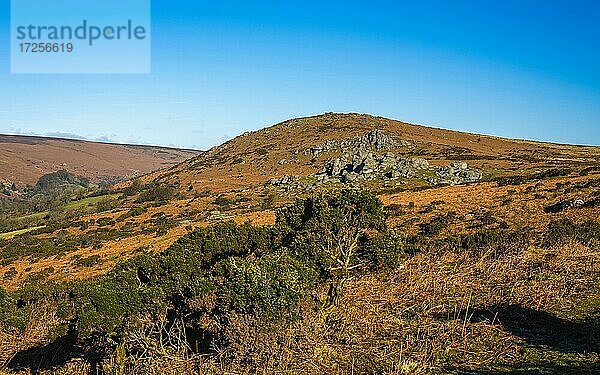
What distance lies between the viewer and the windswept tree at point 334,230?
10.3 metres

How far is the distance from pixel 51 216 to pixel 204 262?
74380mm

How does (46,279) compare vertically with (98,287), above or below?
below

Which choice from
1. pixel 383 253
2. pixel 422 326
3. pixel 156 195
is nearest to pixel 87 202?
pixel 156 195

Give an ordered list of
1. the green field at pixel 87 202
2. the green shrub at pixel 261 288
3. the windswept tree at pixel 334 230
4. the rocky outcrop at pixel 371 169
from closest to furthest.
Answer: the green shrub at pixel 261 288 → the windswept tree at pixel 334 230 → the rocky outcrop at pixel 371 169 → the green field at pixel 87 202

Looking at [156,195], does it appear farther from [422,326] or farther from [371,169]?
[422,326]

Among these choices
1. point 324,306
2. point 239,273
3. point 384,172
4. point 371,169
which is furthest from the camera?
point 371,169

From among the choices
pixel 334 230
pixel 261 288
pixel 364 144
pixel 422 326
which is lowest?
Answer: pixel 422 326

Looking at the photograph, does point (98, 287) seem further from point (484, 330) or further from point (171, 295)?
point (484, 330)

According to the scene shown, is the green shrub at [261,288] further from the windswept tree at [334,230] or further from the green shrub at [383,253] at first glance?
the green shrub at [383,253]

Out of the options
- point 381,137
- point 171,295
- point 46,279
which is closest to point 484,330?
point 171,295

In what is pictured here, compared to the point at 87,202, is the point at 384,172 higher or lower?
higher

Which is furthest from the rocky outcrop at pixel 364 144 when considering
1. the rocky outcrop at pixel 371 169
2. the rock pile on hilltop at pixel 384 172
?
the rocky outcrop at pixel 371 169

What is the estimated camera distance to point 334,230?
35.5ft

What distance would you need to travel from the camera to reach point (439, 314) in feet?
31.7
